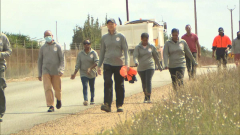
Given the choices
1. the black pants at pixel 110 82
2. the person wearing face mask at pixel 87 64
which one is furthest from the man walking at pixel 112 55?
the person wearing face mask at pixel 87 64

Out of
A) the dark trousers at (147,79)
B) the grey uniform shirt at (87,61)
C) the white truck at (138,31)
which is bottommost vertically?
the dark trousers at (147,79)

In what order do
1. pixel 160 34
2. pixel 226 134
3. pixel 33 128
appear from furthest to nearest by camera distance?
pixel 160 34 → pixel 33 128 → pixel 226 134

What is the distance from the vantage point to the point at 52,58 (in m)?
11.2

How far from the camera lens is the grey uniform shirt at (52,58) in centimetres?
1116

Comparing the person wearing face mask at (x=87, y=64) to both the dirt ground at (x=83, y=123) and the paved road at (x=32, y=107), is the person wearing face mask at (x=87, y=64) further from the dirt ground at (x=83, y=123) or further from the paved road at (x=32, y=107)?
the dirt ground at (x=83, y=123)

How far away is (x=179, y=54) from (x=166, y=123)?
16.7 feet

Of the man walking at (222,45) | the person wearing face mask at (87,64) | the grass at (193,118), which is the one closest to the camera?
the grass at (193,118)

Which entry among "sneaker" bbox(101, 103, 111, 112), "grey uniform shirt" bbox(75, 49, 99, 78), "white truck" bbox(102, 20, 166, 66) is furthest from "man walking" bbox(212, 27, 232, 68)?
"white truck" bbox(102, 20, 166, 66)

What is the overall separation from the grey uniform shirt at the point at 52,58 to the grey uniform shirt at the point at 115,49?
152 centimetres

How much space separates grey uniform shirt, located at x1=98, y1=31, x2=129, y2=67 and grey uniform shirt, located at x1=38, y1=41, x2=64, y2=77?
1.52 m

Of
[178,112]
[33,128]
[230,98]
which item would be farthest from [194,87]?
[33,128]

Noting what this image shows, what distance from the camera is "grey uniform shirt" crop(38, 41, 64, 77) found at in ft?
36.6

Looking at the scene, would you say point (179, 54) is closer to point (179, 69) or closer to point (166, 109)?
point (179, 69)

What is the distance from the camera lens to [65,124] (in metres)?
9.27
